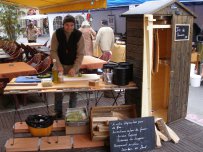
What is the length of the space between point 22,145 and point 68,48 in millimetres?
1653

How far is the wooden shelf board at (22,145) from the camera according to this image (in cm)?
348

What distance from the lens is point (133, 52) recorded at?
398 cm

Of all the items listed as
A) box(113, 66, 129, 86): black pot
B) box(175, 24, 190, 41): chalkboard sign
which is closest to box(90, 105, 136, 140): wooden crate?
box(113, 66, 129, 86): black pot

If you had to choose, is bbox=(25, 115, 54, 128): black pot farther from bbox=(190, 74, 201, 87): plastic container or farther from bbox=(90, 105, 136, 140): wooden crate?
bbox=(190, 74, 201, 87): plastic container

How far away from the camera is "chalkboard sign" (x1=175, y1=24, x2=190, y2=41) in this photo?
158 inches

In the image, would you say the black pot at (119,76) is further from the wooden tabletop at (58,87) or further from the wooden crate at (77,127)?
the wooden crate at (77,127)

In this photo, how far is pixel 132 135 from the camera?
11.5 ft

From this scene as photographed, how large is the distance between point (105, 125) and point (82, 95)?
2512mm

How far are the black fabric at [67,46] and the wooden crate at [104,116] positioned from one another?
39.3 inches

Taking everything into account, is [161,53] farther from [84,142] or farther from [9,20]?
[9,20]

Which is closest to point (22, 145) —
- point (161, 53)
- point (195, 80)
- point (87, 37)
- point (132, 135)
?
point (132, 135)

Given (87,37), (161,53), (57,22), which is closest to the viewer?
(161,53)

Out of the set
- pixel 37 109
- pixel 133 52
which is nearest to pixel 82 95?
pixel 37 109

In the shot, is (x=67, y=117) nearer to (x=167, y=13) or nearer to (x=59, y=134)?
(x=59, y=134)
